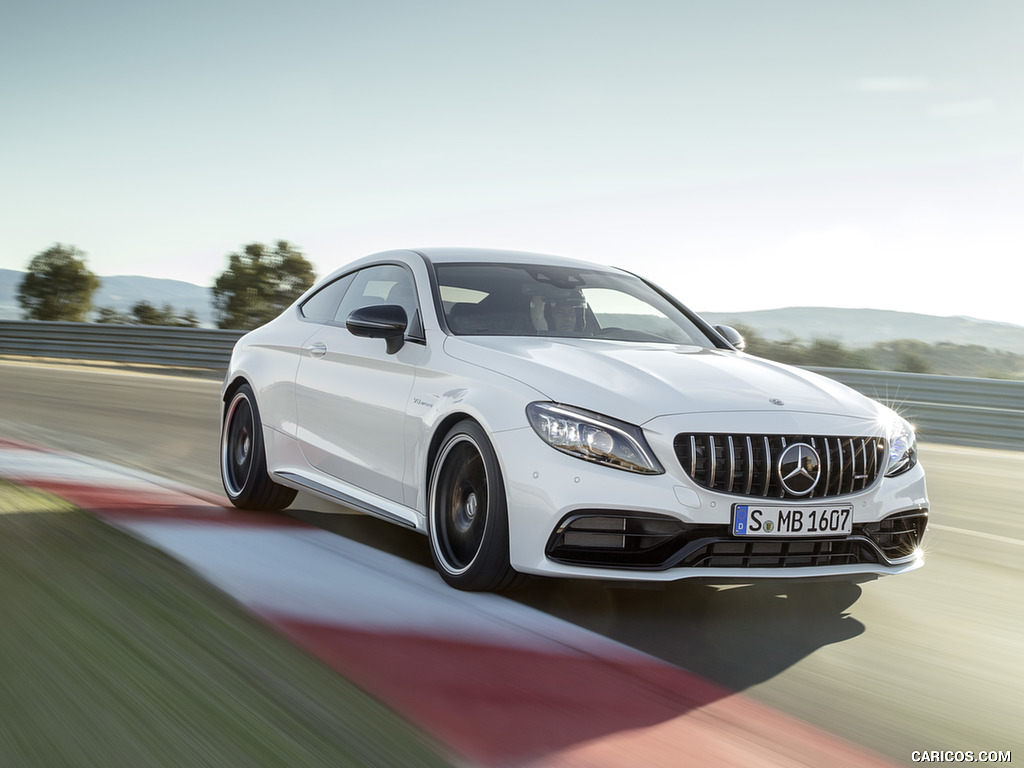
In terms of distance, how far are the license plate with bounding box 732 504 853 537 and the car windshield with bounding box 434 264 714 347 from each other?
5.06 feet

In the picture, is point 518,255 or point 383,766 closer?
point 383,766

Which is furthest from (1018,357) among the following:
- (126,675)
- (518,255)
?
(126,675)

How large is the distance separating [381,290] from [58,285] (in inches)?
1462

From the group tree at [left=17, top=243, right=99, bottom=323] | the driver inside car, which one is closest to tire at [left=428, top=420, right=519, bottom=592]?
the driver inside car

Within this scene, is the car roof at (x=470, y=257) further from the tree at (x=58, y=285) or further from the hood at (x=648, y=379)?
the tree at (x=58, y=285)

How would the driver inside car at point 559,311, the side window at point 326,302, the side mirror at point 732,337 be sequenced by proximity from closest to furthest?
1. the driver inside car at point 559,311
2. the side mirror at point 732,337
3. the side window at point 326,302

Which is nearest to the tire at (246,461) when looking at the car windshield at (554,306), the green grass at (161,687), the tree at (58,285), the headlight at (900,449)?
the car windshield at (554,306)

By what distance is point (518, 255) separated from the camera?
20.1 feet

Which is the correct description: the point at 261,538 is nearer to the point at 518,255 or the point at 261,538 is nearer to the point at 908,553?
the point at 518,255

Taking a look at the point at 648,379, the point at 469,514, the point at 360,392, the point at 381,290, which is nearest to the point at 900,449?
the point at 648,379

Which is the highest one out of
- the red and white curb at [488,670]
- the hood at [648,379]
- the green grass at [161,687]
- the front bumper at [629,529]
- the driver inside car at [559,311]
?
the driver inside car at [559,311]

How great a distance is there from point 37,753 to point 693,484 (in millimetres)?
2279

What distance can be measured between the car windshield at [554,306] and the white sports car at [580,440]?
14 millimetres

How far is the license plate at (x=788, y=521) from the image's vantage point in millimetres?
4102
